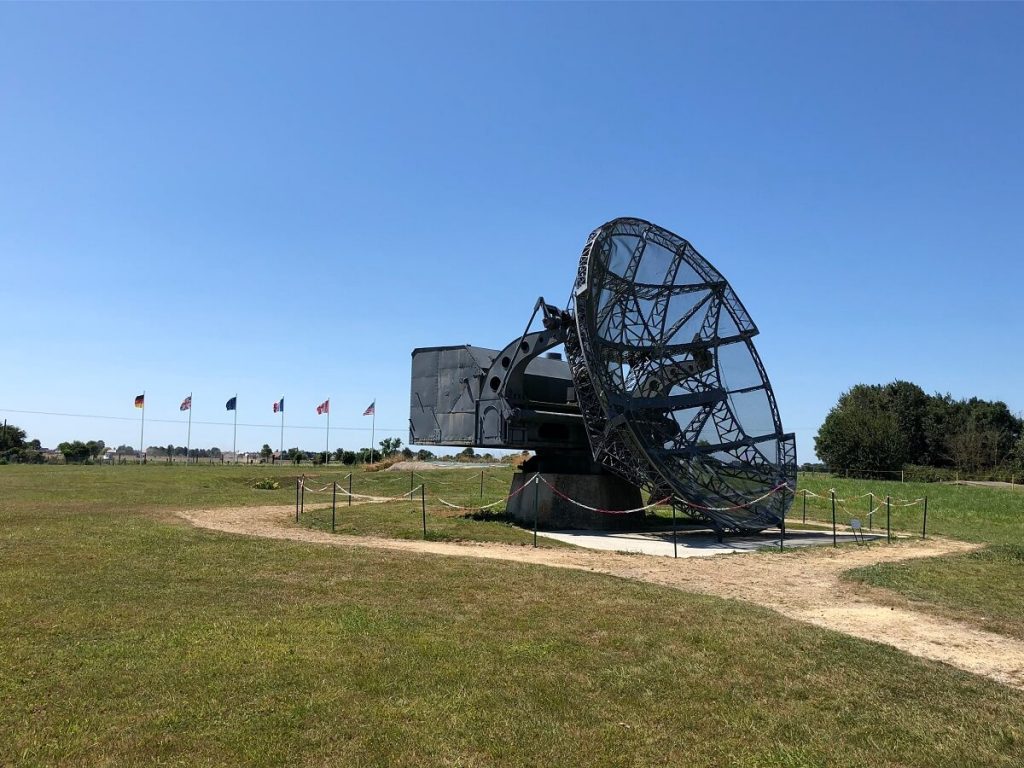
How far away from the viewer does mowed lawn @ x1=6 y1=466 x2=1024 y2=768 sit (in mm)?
6164

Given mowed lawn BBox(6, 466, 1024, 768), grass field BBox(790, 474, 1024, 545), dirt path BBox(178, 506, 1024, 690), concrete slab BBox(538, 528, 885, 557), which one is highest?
mowed lawn BBox(6, 466, 1024, 768)

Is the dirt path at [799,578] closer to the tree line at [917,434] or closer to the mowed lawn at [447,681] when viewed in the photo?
the mowed lawn at [447,681]

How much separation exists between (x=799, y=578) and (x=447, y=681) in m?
10.7

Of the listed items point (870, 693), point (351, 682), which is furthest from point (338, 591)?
point (870, 693)

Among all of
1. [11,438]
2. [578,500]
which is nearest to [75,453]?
[11,438]

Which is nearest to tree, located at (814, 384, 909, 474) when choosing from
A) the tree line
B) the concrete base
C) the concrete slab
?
the tree line

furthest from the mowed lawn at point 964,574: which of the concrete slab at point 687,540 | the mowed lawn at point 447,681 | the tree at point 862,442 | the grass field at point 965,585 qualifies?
the tree at point 862,442

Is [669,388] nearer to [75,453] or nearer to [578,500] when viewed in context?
[578,500]

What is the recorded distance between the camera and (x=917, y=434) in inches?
3831

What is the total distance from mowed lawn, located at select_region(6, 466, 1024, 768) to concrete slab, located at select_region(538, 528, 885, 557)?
299 inches

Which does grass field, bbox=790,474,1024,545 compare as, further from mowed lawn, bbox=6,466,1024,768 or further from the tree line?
the tree line

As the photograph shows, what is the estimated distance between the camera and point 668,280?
977 inches

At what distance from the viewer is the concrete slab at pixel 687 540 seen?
20.7 meters

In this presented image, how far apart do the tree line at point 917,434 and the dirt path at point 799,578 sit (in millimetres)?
64784
